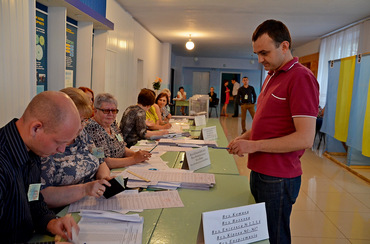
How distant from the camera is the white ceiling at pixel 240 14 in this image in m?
6.47

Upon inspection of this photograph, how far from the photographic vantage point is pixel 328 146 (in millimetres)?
7512

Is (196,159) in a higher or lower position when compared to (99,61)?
lower

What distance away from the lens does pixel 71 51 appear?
16.9 feet

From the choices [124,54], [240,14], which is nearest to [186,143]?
[124,54]

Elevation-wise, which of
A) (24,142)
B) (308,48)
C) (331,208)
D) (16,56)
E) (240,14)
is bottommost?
(331,208)

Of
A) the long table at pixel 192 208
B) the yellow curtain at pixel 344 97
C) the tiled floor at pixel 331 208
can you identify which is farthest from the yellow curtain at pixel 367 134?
the long table at pixel 192 208

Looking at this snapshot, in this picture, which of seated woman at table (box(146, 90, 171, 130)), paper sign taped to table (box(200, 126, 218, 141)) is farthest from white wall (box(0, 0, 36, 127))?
seated woman at table (box(146, 90, 171, 130))

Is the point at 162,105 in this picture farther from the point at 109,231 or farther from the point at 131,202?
the point at 109,231

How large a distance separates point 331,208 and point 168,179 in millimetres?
2933

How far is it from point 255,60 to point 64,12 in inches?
688

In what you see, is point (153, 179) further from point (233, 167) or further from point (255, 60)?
point (255, 60)

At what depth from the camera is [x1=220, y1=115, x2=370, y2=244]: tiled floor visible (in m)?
3.43

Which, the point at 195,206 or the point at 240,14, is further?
the point at 240,14

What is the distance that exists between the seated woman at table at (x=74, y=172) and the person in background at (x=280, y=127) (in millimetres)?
882
